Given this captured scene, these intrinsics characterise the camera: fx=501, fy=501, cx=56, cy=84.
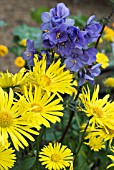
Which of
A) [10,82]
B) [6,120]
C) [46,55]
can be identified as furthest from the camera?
[46,55]

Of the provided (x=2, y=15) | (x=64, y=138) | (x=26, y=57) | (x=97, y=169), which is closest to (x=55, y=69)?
(x=26, y=57)

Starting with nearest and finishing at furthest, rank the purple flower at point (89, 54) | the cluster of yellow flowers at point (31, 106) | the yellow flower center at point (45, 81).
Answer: the cluster of yellow flowers at point (31, 106) → the yellow flower center at point (45, 81) → the purple flower at point (89, 54)

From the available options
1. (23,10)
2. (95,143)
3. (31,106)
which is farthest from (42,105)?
(23,10)

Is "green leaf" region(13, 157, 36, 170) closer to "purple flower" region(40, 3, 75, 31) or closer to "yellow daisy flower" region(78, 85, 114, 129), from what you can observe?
"yellow daisy flower" region(78, 85, 114, 129)

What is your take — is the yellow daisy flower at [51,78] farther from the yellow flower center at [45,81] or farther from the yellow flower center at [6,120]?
the yellow flower center at [6,120]

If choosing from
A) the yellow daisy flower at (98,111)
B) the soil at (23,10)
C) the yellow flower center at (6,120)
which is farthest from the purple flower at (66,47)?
the soil at (23,10)

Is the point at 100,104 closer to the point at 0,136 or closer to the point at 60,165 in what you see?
the point at 60,165

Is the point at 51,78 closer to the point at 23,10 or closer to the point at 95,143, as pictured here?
the point at 95,143
